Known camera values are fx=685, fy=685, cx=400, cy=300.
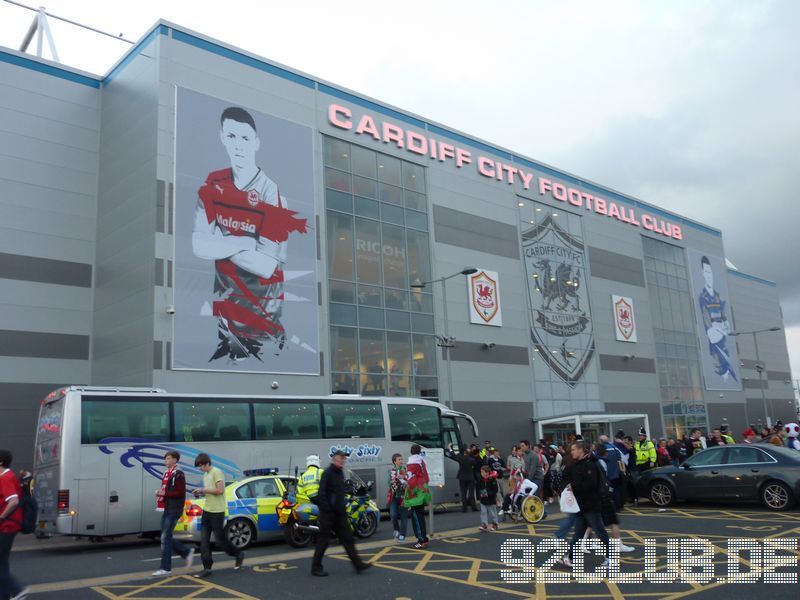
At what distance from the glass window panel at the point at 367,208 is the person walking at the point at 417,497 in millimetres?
18440

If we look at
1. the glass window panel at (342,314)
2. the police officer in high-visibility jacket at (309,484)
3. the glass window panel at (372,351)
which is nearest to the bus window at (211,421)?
the police officer in high-visibility jacket at (309,484)

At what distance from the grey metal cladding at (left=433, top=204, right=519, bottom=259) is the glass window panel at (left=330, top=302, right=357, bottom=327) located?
6656mm

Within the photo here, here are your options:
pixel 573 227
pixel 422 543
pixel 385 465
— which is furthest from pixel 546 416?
pixel 422 543

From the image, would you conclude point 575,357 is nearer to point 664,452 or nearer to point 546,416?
point 546,416

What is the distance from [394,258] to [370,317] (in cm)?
326

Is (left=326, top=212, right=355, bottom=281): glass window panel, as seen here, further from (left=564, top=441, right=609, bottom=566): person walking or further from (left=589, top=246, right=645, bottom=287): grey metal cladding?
(left=564, top=441, right=609, bottom=566): person walking

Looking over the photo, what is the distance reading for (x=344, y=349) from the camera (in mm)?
27453

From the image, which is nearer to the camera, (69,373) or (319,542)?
(319,542)

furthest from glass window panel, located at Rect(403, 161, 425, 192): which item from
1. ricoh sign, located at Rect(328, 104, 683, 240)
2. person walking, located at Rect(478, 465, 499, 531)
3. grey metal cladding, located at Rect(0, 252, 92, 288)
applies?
person walking, located at Rect(478, 465, 499, 531)

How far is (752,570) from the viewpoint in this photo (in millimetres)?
8930

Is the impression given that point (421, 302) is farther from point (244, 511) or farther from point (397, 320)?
point (244, 511)

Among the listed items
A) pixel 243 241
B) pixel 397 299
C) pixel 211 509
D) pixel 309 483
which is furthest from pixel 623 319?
pixel 211 509

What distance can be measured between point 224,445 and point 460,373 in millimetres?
16273

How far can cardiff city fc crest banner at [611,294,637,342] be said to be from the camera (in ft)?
134
